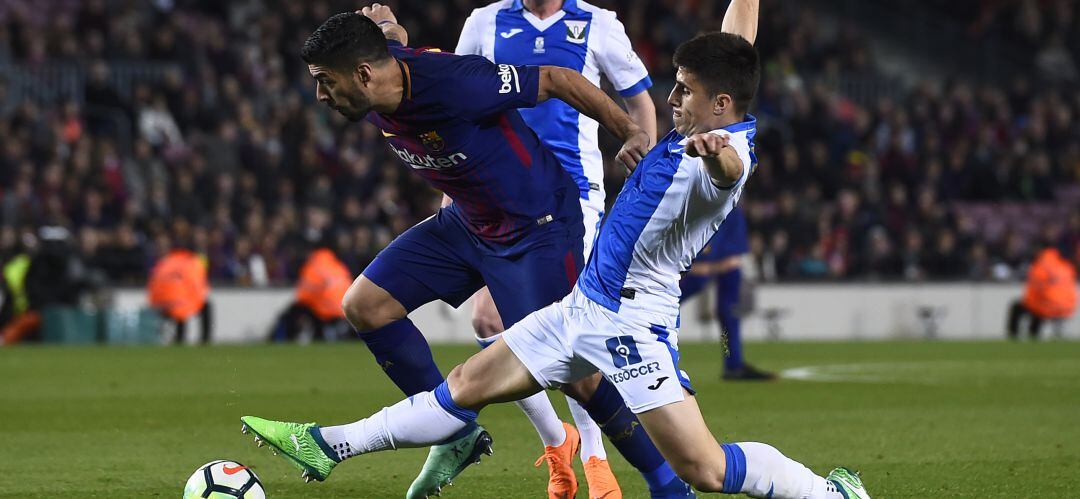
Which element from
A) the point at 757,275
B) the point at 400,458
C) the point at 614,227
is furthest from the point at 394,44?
the point at 757,275

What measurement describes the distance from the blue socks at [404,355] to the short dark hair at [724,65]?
1653mm

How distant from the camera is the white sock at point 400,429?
4.98m

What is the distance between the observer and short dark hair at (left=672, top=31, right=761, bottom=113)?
4.64m

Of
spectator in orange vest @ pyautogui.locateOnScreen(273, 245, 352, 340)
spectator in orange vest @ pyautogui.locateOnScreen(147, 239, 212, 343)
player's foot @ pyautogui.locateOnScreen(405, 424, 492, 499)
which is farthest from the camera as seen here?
spectator in orange vest @ pyautogui.locateOnScreen(273, 245, 352, 340)

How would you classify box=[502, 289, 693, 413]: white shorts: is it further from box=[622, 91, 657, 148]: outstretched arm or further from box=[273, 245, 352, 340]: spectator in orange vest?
box=[273, 245, 352, 340]: spectator in orange vest

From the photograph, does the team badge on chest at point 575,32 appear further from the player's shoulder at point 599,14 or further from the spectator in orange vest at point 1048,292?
the spectator in orange vest at point 1048,292

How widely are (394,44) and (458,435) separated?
4.89 ft

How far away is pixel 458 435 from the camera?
5.23 meters

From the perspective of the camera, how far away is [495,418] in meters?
9.22

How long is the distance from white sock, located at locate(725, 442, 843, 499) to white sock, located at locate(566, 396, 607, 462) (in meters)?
1.21

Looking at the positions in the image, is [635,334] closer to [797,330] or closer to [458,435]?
[458,435]

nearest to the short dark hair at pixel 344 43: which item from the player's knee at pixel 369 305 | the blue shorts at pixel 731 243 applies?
the player's knee at pixel 369 305

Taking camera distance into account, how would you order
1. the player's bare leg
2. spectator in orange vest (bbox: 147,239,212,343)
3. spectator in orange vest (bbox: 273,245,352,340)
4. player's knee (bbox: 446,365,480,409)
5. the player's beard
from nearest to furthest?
player's knee (bbox: 446,365,480,409)
the player's beard
the player's bare leg
spectator in orange vest (bbox: 147,239,212,343)
spectator in orange vest (bbox: 273,245,352,340)

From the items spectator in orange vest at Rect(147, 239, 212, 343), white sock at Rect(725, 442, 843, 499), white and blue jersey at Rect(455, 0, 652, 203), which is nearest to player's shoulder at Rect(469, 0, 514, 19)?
white and blue jersey at Rect(455, 0, 652, 203)
